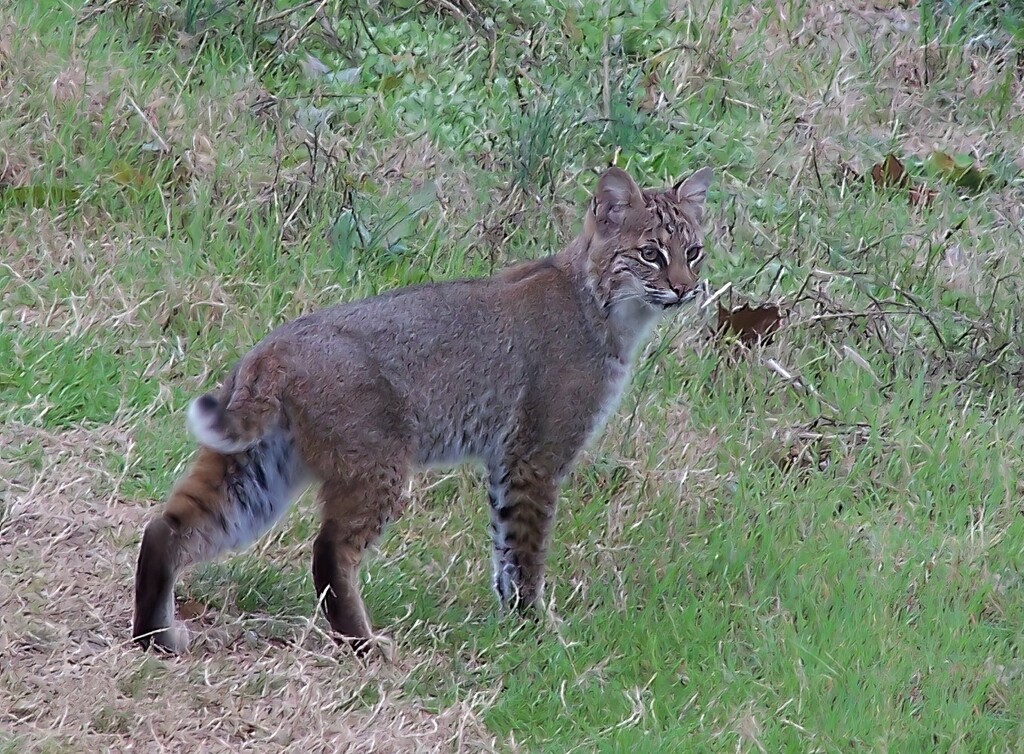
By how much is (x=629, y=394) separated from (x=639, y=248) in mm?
923

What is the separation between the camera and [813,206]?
7277 mm

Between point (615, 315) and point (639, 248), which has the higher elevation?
point (639, 248)

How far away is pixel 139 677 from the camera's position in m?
4.18

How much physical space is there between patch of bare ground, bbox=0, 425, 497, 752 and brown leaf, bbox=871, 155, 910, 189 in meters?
3.90

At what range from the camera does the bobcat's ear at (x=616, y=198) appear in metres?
5.38

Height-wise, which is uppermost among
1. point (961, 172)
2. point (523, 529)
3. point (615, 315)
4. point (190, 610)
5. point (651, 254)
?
point (651, 254)

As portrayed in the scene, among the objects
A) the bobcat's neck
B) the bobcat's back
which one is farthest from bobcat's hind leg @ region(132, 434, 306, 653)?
the bobcat's neck

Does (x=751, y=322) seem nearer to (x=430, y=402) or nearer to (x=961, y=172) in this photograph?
(x=961, y=172)

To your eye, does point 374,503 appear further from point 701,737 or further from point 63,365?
point 63,365

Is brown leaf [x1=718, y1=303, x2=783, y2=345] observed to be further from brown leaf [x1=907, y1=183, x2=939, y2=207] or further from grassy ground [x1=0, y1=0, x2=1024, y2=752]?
brown leaf [x1=907, y1=183, x2=939, y2=207]

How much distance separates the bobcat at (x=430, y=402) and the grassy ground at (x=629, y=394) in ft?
0.70

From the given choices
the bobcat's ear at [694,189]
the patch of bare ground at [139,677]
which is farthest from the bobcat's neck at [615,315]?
the patch of bare ground at [139,677]

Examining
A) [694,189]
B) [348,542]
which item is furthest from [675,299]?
[348,542]

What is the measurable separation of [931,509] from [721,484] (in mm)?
711
